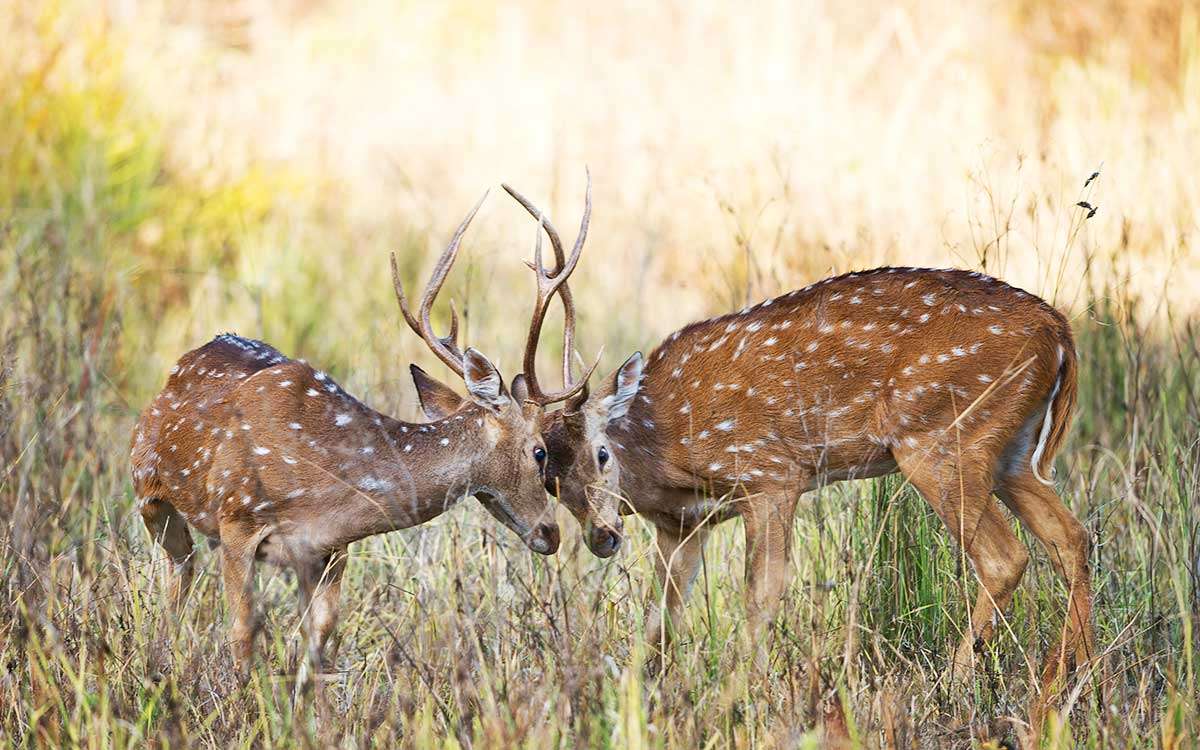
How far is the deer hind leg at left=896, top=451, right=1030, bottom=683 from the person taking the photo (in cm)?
486

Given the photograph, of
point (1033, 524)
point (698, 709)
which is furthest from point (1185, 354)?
point (698, 709)

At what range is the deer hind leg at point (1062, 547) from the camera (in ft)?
15.0

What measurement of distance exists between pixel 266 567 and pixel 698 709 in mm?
2356

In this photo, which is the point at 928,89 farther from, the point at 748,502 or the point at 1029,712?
the point at 1029,712

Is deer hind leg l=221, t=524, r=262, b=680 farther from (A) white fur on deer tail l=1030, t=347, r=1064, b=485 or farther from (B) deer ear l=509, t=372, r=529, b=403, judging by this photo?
(A) white fur on deer tail l=1030, t=347, r=1064, b=485

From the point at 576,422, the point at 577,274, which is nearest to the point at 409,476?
the point at 576,422

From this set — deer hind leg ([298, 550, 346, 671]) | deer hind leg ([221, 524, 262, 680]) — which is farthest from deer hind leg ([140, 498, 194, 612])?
deer hind leg ([298, 550, 346, 671])

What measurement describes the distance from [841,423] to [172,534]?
226 centimetres

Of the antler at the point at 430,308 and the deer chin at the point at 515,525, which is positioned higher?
the antler at the point at 430,308

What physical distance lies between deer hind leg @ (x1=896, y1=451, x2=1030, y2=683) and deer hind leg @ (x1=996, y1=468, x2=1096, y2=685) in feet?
0.32

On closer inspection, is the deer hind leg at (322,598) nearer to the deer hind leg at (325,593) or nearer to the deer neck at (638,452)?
the deer hind leg at (325,593)

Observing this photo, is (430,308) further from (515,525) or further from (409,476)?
(515,525)

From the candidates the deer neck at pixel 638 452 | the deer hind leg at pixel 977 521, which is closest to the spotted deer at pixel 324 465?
the deer neck at pixel 638 452

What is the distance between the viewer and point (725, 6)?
41.6 feet
